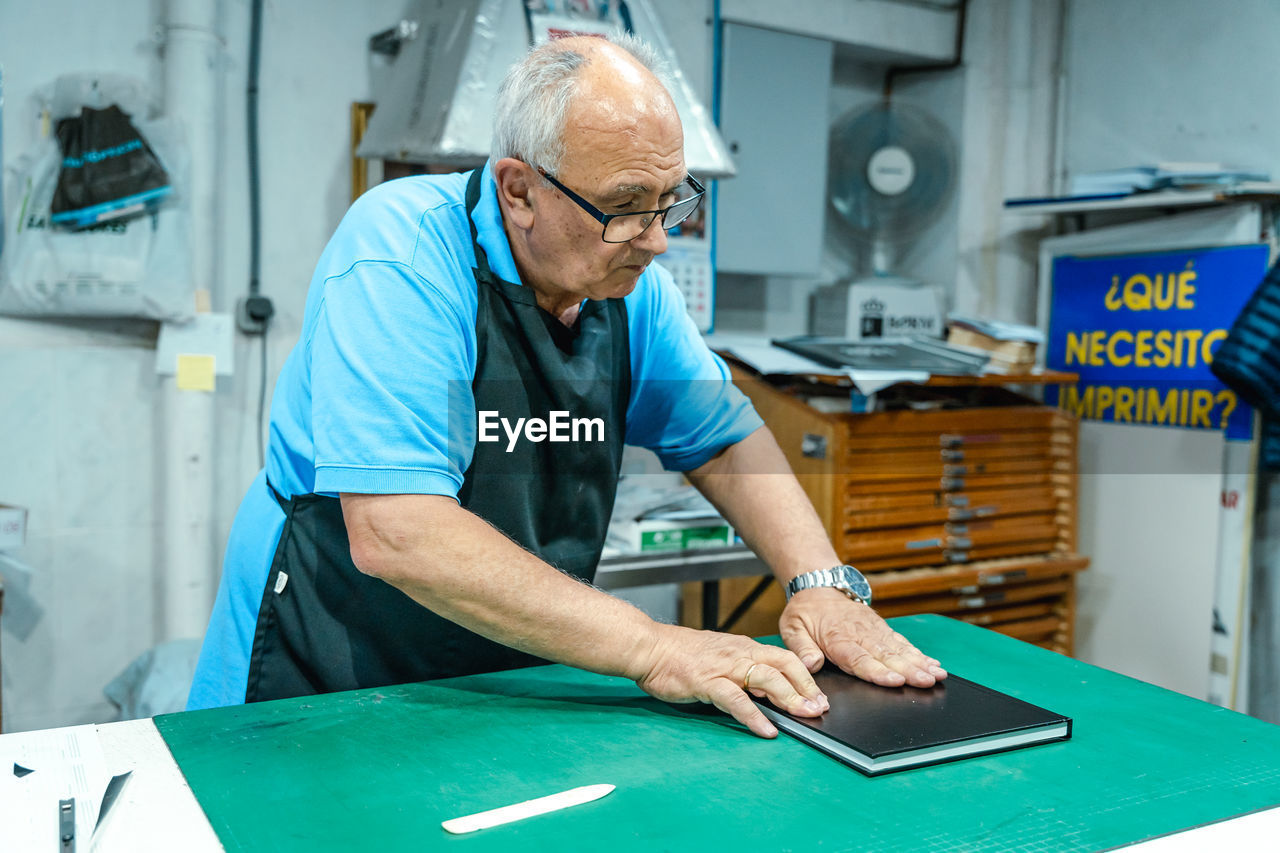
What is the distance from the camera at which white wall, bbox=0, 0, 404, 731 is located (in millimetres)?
2396

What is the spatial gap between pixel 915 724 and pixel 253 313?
2083 millimetres

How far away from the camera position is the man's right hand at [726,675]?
3.45 ft

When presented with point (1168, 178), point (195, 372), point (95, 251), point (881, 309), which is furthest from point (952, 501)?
point (95, 251)

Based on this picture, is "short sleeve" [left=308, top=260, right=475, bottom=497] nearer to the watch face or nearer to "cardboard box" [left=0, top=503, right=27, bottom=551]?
the watch face

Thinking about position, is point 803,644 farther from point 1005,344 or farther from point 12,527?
point 1005,344

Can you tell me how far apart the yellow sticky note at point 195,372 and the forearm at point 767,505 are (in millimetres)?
1472

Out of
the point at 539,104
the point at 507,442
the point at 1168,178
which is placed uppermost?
the point at 1168,178

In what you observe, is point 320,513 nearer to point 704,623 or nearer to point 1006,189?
point 704,623

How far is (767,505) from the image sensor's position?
4.76 feet

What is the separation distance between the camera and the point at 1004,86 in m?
3.64

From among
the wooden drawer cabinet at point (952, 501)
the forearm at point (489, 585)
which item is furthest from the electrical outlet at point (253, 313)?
the forearm at point (489, 585)

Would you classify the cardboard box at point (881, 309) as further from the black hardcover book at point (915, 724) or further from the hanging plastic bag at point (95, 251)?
the black hardcover book at point (915, 724)

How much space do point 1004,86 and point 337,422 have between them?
3.29 meters

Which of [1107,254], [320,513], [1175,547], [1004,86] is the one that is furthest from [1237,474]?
[320,513]
